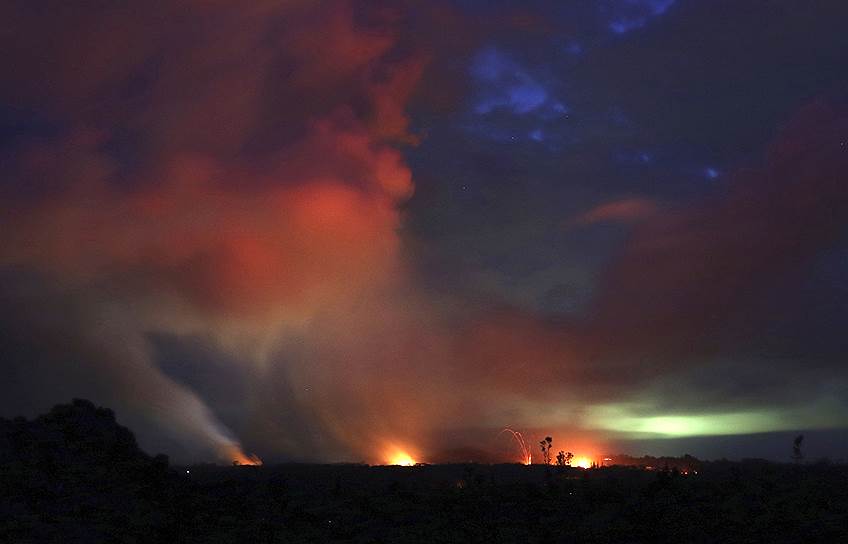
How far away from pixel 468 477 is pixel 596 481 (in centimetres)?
347

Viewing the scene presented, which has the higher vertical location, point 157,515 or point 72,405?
point 72,405

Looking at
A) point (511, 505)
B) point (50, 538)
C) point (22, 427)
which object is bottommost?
point (50, 538)

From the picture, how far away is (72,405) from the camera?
982 inches

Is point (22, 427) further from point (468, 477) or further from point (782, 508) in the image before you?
point (782, 508)

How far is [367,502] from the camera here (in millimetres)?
21828

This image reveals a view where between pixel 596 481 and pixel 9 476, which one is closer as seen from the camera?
pixel 9 476

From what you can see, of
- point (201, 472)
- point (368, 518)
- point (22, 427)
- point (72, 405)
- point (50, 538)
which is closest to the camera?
point (50, 538)

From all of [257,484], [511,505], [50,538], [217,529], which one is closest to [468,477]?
[511,505]

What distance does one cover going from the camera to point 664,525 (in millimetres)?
19188

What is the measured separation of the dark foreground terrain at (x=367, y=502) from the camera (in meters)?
18.9

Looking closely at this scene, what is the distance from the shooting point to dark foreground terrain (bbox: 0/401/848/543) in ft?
62.1

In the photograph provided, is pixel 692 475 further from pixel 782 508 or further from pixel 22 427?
pixel 22 427

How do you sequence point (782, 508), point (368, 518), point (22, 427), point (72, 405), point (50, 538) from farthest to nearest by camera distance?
point (72, 405) < point (22, 427) < point (368, 518) < point (782, 508) < point (50, 538)

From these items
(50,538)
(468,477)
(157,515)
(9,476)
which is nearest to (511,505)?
(468,477)
